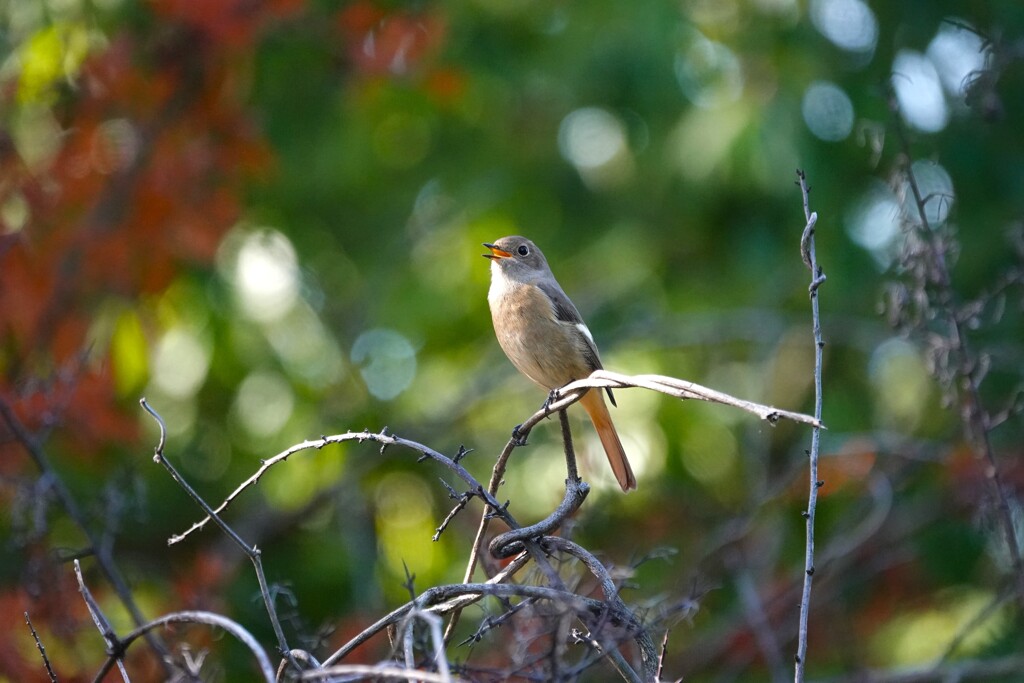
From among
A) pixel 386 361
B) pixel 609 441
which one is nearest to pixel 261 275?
pixel 386 361

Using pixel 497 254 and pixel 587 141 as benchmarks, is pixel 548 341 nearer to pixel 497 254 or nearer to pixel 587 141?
pixel 497 254

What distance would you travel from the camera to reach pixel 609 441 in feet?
15.9

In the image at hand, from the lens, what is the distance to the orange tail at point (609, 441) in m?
4.57

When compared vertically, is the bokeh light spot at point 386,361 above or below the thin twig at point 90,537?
below

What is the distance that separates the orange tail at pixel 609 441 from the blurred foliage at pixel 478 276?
0.79m

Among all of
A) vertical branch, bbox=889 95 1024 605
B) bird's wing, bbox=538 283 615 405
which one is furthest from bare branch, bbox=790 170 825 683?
bird's wing, bbox=538 283 615 405

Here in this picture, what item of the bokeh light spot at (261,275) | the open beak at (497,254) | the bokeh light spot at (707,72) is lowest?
the bokeh light spot at (261,275)

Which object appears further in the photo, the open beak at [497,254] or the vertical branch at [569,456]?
the open beak at [497,254]

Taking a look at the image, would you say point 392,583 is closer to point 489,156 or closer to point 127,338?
point 127,338

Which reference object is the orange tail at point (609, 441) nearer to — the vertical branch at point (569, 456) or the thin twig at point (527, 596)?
the vertical branch at point (569, 456)

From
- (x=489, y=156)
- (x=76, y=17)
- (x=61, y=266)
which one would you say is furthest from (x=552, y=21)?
(x=61, y=266)

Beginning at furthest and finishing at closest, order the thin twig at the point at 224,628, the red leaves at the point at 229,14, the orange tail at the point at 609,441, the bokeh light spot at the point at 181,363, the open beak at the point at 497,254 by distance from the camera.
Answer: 1. the bokeh light spot at the point at 181,363
2. the red leaves at the point at 229,14
3. the open beak at the point at 497,254
4. the orange tail at the point at 609,441
5. the thin twig at the point at 224,628

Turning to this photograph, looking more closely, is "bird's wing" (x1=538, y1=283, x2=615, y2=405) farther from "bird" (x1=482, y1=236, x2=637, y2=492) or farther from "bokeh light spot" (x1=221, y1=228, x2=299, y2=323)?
"bokeh light spot" (x1=221, y1=228, x2=299, y2=323)

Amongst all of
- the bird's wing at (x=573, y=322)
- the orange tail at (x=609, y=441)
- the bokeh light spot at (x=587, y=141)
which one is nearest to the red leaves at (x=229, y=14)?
the bird's wing at (x=573, y=322)
